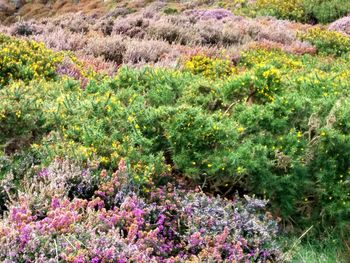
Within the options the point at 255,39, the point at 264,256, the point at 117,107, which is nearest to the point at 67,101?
the point at 117,107

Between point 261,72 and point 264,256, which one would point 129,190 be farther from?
point 261,72

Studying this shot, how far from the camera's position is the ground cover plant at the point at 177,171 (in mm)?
3494

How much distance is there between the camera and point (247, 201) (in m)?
4.25

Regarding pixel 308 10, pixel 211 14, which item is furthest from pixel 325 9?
pixel 211 14

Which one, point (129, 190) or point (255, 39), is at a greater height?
point (129, 190)

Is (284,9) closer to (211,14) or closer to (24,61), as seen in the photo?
(211,14)

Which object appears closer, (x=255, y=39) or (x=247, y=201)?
(x=247, y=201)

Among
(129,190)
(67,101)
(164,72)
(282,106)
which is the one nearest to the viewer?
(129,190)

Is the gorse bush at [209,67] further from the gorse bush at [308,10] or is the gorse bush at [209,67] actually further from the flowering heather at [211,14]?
the gorse bush at [308,10]

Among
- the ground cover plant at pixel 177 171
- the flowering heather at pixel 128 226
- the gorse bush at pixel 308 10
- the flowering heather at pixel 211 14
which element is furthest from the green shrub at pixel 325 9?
the flowering heather at pixel 128 226

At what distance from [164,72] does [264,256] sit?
9.89ft

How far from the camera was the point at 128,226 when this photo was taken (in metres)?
Result: 3.66

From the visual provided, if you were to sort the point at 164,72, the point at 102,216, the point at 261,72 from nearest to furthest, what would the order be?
the point at 102,216 → the point at 261,72 → the point at 164,72

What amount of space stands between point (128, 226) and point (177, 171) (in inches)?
42.1
